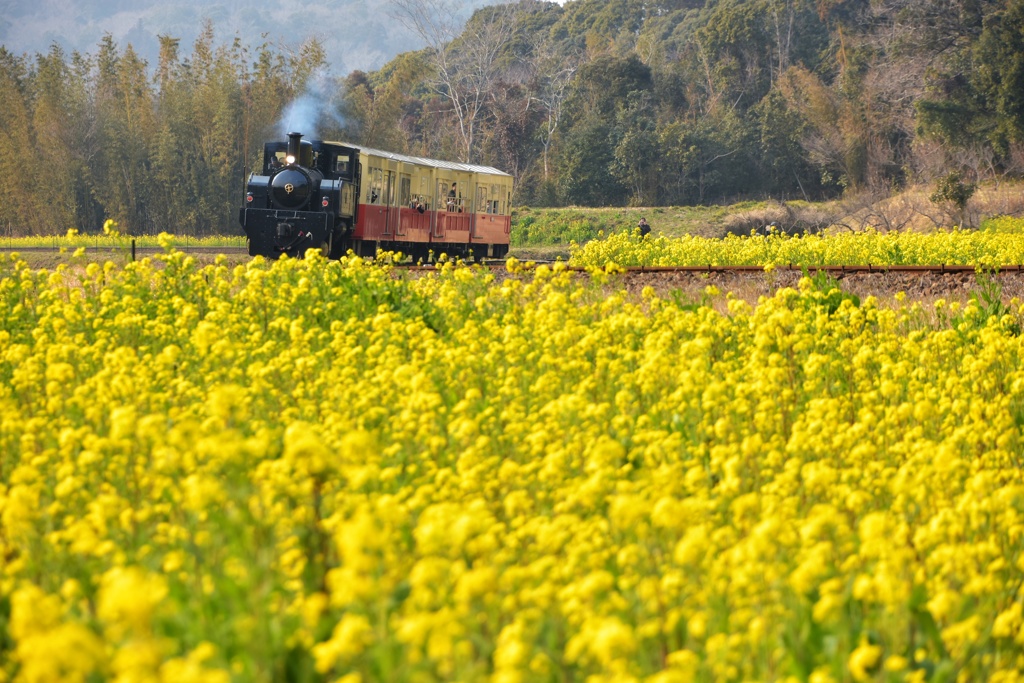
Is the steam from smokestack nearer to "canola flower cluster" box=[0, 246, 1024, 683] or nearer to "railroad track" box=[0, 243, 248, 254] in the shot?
"railroad track" box=[0, 243, 248, 254]

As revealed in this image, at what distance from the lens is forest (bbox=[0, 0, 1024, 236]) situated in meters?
35.2

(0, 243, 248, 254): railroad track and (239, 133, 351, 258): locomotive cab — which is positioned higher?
(239, 133, 351, 258): locomotive cab

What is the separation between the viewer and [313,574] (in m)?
3.53

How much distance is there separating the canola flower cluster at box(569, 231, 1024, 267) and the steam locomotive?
354 cm

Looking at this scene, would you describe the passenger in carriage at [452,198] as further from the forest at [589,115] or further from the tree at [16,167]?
the tree at [16,167]

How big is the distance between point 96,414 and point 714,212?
3222cm

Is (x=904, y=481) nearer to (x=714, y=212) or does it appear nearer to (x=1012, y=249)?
(x=1012, y=249)

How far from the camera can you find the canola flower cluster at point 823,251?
686 inches

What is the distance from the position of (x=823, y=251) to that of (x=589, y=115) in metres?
31.2

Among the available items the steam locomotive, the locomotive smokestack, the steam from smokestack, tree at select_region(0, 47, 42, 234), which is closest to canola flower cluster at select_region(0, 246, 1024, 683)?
the steam locomotive

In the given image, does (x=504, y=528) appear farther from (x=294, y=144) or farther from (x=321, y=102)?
(x=321, y=102)

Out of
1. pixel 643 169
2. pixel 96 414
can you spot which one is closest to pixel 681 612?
pixel 96 414

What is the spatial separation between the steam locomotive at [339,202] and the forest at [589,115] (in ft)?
10.8

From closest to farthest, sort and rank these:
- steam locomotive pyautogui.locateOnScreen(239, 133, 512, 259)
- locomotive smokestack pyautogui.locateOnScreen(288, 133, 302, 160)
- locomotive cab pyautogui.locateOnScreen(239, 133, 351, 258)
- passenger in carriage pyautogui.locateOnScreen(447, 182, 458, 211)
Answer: locomotive cab pyautogui.locateOnScreen(239, 133, 351, 258) → steam locomotive pyautogui.locateOnScreen(239, 133, 512, 259) → locomotive smokestack pyautogui.locateOnScreen(288, 133, 302, 160) → passenger in carriage pyautogui.locateOnScreen(447, 182, 458, 211)
